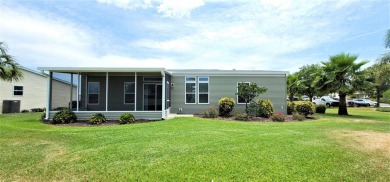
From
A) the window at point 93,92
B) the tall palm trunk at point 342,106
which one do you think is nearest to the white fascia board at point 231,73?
the window at point 93,92

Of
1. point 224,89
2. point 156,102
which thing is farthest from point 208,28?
point 156,102

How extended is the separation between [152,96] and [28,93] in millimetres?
12835

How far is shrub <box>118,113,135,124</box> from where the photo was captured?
11.1 meters

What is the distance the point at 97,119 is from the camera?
1101cm

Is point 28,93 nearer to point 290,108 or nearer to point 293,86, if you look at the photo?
point 290,108

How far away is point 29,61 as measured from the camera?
21.7 metres

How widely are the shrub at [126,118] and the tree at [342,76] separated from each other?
46.5 ft

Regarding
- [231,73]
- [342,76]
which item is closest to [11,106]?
[231,73]

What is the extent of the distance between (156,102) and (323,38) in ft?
41.1

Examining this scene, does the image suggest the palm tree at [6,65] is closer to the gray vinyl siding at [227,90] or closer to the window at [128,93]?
the window at [128,93]

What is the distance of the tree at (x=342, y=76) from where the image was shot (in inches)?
645

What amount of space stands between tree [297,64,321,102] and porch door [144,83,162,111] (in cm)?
1755

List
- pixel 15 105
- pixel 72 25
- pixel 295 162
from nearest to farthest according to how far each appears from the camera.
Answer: pixel 295 162, pixel 72 25, pixel 15 105

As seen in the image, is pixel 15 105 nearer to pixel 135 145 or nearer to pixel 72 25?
pixel 72 25
